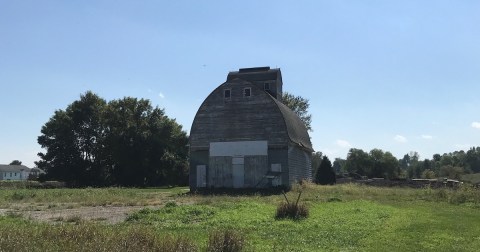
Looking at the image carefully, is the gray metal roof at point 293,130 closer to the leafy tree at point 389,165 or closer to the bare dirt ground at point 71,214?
the bare dirt ground at point 71,214

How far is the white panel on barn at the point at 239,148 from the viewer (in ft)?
132

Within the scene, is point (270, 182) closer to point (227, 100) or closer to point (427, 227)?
point (227, 100)

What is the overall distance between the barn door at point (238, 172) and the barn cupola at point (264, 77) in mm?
9805

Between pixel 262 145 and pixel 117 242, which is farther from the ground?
pixel 262 145

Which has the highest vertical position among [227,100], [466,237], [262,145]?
[227,100]

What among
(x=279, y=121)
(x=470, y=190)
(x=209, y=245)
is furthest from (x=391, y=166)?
(x=209, y=245)

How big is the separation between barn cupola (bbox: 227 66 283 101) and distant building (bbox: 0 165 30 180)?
124 meters

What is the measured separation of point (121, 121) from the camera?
65.9 m

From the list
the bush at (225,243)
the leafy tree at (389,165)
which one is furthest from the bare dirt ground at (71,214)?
the leafy tree at (389,165)

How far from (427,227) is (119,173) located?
55145 mm

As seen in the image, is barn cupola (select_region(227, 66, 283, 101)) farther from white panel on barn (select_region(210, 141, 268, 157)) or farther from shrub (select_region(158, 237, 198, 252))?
shrub (select_region(158, 237, 198, 252))

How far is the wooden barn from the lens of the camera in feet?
132

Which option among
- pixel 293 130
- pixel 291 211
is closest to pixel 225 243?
pixel 291 211

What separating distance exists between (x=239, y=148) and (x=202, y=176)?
427 cm
